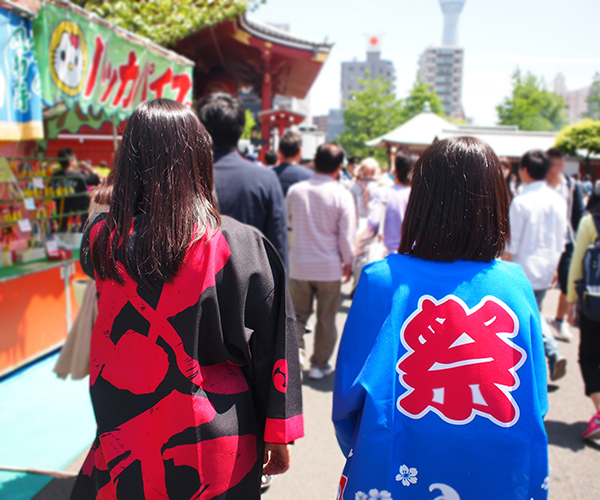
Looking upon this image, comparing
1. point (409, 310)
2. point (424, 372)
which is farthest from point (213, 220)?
Result: point (424, 372)

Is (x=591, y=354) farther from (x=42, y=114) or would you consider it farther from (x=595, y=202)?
(x=42, y=114)

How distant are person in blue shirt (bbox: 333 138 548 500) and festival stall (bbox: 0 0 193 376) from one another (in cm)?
225

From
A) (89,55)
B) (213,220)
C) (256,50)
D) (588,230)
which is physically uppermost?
(256,50)

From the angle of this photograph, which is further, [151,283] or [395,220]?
[395,220]

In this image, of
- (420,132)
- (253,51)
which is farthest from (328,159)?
(420,132)

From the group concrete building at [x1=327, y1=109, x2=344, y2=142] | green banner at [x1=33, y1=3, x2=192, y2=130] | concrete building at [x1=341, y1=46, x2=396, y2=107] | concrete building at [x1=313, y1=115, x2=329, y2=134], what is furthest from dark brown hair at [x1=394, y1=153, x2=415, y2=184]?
concrete building at [x1=313, y1=115, x2=329, y2=134]

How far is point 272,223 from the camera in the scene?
2.85 m

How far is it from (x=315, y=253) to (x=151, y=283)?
8.37 ft

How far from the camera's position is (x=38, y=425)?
3094 millimetres

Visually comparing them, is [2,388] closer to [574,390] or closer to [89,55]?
[89,55]

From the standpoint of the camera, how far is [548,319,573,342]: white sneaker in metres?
4.85

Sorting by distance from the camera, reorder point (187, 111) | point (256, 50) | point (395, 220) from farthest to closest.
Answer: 1. point (256, 50)
2. point (395, 220)
3. point (187, 111)

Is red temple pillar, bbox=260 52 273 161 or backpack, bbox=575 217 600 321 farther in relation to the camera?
red temple pillar, bbox=260 52 273 161

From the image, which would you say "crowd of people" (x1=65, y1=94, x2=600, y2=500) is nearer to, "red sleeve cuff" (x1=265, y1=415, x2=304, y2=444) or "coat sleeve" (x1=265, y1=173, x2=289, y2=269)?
"red sleeve cuff" (x1=265, y1=415, x2=304, y2=444)
